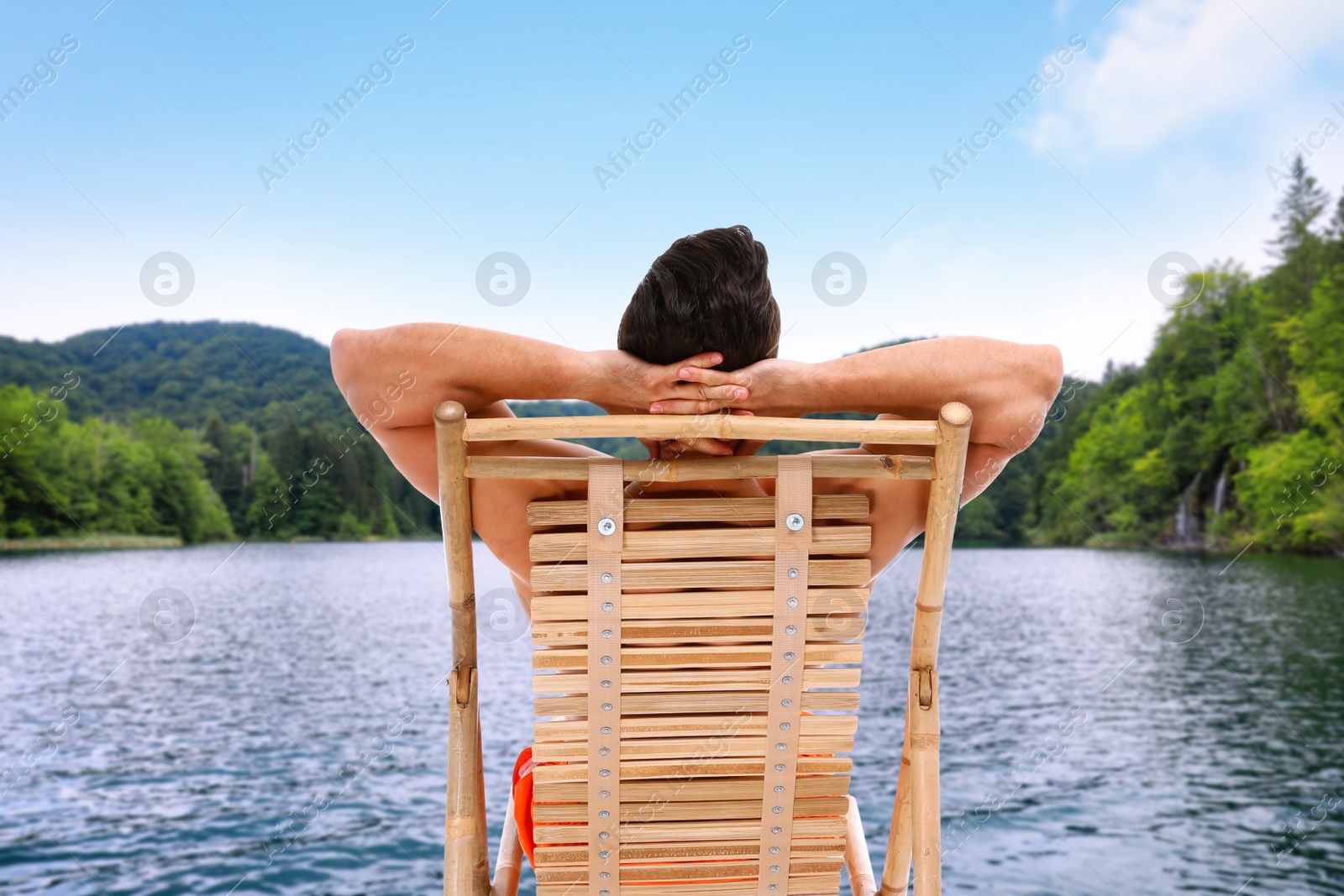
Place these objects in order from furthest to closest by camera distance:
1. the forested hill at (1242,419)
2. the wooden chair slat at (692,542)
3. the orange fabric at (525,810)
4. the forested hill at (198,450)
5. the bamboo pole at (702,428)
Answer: the forested hill at (198,450) < the forested hill at (1242,419) < the orange fabric at (525,810) < the wooden chair slat at (692,542) < the bamboo pole at (702,428)

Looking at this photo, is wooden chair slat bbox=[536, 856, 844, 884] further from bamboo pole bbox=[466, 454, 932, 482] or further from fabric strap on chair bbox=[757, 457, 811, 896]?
bamboo pole bbox=[466, 454, 932, 482]

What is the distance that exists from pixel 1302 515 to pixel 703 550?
5182 cm

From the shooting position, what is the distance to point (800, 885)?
1.77m

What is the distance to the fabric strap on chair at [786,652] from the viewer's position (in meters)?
1.60

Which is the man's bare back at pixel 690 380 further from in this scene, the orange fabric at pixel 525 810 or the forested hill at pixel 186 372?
the forested hill at pixel 186 372

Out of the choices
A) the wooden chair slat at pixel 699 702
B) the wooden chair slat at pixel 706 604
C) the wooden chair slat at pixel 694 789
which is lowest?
the wooden chair slat at pixel 694 789

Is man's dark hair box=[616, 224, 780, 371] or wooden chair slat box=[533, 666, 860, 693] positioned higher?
man's dark hair box=[616, 224, 780, 371]

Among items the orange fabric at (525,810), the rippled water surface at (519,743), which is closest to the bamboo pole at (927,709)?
the orange fabric at (525,810)

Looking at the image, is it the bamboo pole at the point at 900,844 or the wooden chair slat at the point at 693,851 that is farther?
the bamboo pole at the point at 900,844

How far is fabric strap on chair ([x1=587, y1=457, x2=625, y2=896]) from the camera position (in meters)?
1.59

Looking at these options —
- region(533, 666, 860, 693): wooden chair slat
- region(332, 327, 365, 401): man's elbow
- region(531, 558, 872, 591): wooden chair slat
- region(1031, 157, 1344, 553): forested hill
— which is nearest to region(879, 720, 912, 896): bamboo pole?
region(533, 666, 860, 693): wooden chair slat

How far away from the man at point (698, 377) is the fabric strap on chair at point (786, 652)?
0.47ft

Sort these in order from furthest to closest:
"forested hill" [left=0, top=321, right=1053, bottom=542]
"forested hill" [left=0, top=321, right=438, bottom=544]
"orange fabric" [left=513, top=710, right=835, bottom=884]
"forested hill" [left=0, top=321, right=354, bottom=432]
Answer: "forested hill" [left=0, top=321, right=354, bottom=432], "forested hill" [left=0, top=321, right=1053, bottom=542], "forested hill" [left=0, top=321, right=438, bottom=544], "orange fabric" [left=513, top=710, right=835, bottom=884]

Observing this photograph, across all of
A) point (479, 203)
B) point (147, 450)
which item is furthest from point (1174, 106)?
point (147, 450)
